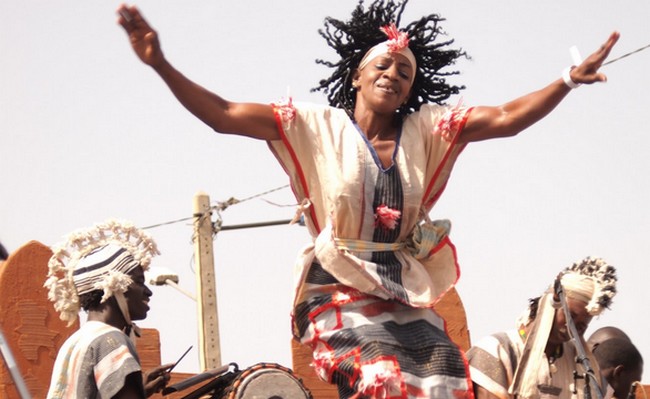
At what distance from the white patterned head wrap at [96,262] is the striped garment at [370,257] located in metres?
0.88

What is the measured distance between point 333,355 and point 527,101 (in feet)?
4.75

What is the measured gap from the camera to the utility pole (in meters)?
18.0

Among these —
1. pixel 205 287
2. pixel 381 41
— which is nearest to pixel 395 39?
pixel 381 41

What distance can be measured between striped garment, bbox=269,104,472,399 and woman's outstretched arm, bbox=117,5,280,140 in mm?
97

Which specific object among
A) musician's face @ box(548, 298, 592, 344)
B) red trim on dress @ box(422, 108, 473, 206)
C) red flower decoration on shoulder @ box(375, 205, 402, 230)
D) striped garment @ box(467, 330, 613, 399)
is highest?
red trim on dress @ box(422, 108, 473, 206)

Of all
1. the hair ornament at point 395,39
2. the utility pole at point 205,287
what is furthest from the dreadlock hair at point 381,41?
the utility pole at point 205,287

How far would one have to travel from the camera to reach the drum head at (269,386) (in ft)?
28.4

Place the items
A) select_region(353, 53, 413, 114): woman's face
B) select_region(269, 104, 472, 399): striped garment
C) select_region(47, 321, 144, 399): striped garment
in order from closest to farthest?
1. select_region(269, 104, 472, 399): striped garment
2. select_region(47, 321, 144, 399): striped garment
3. select_region(353, 53, 413, 114): woman's face

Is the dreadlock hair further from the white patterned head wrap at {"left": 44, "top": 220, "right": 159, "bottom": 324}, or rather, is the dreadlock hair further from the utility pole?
the utility pole

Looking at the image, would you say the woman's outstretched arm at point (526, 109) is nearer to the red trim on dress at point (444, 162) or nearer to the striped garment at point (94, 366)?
the red trim on dress at point (444, 162)

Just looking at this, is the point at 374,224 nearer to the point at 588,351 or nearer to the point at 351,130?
the point at 351,130

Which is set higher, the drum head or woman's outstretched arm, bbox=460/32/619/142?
woman's outstretched arm, bbox=460/32/619/142

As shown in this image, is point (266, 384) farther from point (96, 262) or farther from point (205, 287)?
point (205, 287)

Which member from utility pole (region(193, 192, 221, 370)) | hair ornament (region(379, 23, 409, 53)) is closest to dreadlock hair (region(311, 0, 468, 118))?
→ hair ornament (region(379, 23, 409, 53))
